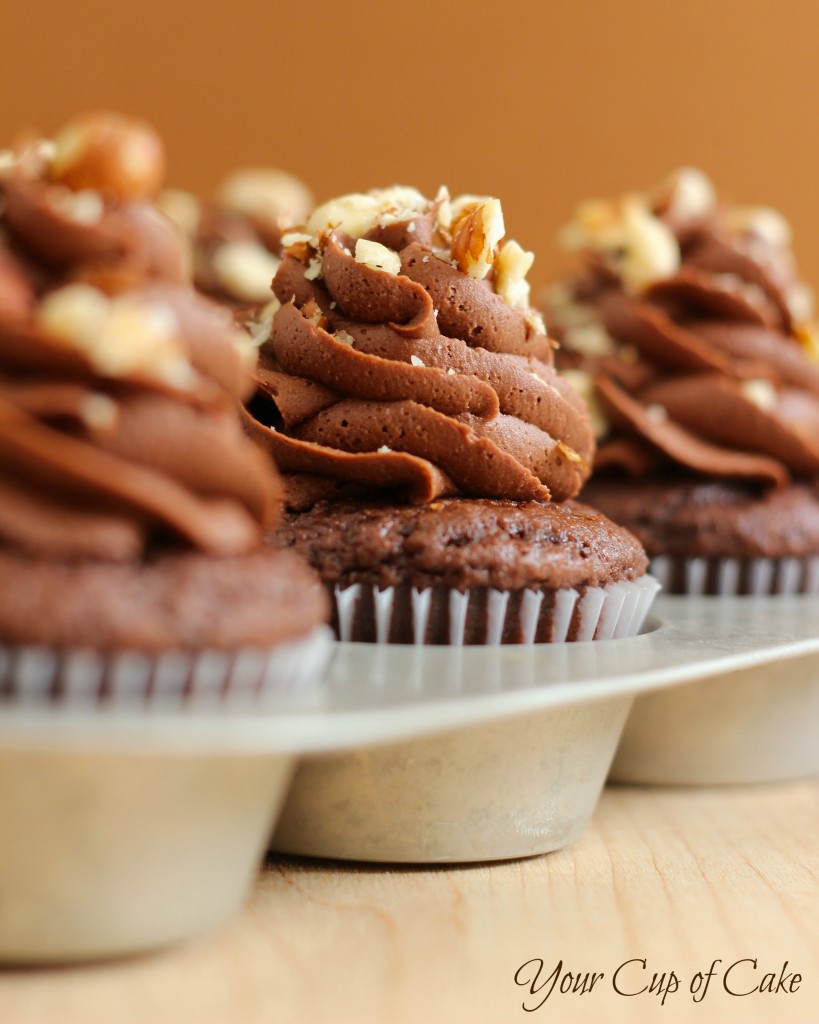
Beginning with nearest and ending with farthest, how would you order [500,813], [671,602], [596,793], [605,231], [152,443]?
[152,443] → [500,813] → [596,793] → [671,602] → [605,231]

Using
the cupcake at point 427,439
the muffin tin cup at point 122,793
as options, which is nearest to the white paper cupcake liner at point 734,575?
the cupcake at point 427,439

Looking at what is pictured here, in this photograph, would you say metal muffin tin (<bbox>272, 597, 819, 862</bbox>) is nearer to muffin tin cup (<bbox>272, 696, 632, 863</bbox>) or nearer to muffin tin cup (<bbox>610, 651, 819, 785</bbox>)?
muffin tin cup (<bbox>272, 696, 632, 863</bbox>)

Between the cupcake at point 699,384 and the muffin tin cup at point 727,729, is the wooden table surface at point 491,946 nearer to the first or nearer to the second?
the muffin tin cup at point 727,729

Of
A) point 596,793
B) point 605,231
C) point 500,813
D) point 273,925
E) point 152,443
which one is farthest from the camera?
point 605,231

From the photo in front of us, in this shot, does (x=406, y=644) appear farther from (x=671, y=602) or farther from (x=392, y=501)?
(x=671, y=602)

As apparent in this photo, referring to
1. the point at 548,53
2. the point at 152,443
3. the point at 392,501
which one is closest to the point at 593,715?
the point at 392,501

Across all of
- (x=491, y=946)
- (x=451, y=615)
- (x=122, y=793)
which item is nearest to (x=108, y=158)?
(x=122, y=793)

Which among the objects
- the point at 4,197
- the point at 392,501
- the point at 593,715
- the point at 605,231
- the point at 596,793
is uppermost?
the point at 4,197

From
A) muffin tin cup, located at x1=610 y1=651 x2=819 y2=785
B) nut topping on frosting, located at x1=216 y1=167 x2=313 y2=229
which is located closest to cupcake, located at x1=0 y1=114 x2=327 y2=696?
muffin tin cup, located at x1=610 y1=651 x2=819 y2=785
